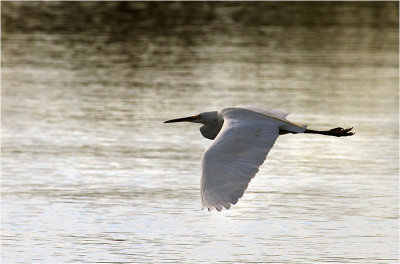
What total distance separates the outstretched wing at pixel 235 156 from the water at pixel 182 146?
5.29ft

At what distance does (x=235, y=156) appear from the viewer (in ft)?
28.4

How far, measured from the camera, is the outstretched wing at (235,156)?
817 centimetres

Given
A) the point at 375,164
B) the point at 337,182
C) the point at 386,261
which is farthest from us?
the point at 375,164

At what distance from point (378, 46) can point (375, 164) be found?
576 inches

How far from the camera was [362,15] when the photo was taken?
129ft

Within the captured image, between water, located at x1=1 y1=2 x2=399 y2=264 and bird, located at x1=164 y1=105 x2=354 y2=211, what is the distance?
1.54m

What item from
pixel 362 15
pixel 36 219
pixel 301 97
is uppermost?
pixel 36 219

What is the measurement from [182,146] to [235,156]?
297 inches

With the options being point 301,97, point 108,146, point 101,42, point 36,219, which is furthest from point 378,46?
point 36,219

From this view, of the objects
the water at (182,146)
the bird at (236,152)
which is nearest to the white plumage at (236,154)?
the bird at (236,152)

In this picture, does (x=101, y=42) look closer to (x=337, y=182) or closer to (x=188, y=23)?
(x=188, y=23)

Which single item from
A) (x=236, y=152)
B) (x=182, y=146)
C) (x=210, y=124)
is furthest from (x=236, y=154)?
(x=182, y=146)

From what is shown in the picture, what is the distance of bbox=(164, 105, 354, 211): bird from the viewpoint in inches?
322

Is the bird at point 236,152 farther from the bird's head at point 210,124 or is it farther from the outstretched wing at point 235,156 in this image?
the bird's head at point 210,124
